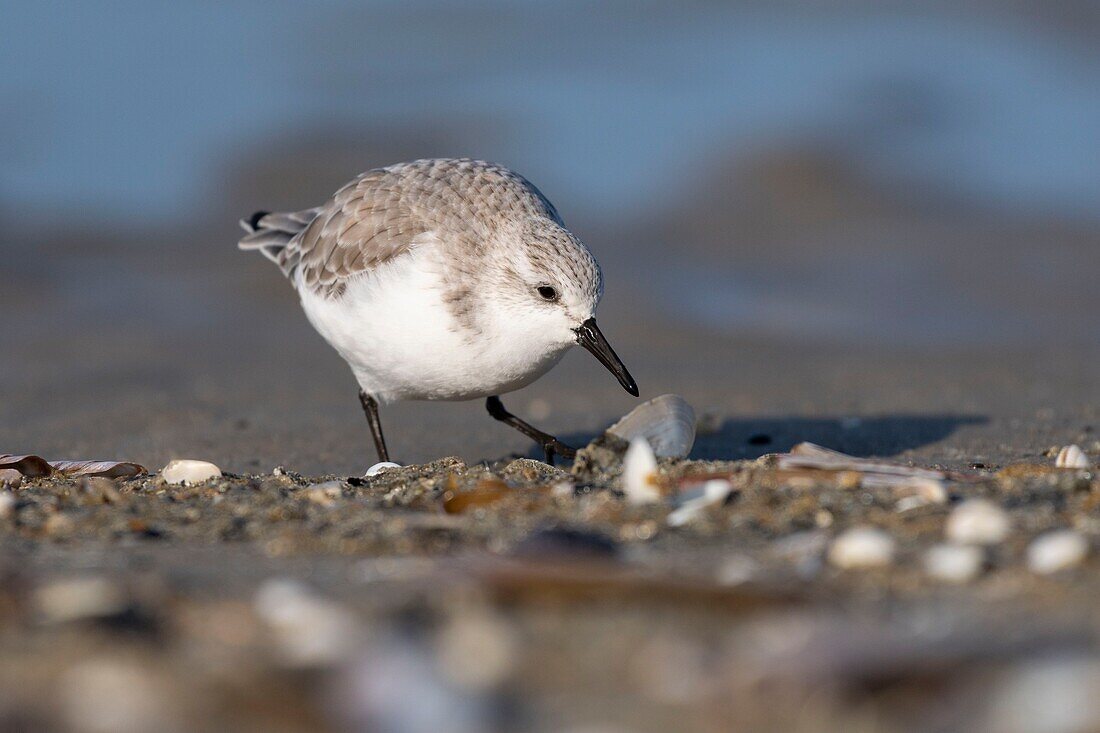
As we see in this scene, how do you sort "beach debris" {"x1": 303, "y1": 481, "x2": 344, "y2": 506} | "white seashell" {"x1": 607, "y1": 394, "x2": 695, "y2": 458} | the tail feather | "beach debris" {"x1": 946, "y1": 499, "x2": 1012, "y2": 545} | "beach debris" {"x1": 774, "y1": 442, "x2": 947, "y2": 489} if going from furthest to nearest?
the tail feather, "white seashell" {"x1": 607, "y1": 394, "x2": 695, "y2": 458}, "beach debris" {"x1": 303, "y1": 481, "x2": 344, "y2": 506}, "beach debris" {"x1": 774, "y1": 442, "x2": 947, "y2": 489}, "beach debris" {"x1": 946, "y1": 499, "x2": 1012, "y2": 545}

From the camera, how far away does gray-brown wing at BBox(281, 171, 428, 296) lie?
16.6 feet

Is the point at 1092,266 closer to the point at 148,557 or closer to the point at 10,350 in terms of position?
the point at 10,350

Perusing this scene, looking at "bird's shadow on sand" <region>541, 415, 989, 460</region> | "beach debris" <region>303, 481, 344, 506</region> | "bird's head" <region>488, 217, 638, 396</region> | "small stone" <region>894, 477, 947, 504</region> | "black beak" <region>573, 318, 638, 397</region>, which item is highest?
"bird's head" <region>488, 217, 638, 396</region>

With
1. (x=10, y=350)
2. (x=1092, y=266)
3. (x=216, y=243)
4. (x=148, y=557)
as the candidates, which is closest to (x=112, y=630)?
(x=148, y=557)

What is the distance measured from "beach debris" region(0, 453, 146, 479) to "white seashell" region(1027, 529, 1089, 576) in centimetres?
283

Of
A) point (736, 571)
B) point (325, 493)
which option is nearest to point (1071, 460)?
point (736, 571)

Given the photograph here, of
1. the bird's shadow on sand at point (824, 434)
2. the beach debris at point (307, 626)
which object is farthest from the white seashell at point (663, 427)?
the beach debris at point (307, 626)

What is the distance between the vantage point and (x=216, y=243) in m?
10.1

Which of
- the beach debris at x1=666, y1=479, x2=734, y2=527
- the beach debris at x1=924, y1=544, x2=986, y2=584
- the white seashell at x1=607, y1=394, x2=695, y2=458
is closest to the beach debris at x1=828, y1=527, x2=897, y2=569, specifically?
the beach debris at x1=924, y1=544, x2=986, y2=584

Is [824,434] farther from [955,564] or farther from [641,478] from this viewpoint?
[955,564]

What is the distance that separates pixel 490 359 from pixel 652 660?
263 centimetres

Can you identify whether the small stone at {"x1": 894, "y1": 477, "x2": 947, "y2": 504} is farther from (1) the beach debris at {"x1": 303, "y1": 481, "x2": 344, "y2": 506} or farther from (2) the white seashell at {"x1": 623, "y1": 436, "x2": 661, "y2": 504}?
(1) the beach debris at {"x1": 303, "y1": 481, "x2": 344, "y2": 506}

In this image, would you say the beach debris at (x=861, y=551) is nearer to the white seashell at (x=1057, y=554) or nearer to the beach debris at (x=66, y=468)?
the white seashell at (x=1057, y=554)

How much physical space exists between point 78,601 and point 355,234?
301 centimetres
